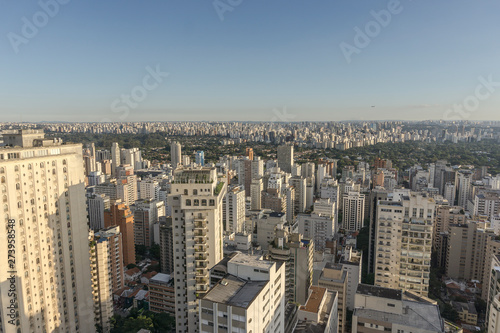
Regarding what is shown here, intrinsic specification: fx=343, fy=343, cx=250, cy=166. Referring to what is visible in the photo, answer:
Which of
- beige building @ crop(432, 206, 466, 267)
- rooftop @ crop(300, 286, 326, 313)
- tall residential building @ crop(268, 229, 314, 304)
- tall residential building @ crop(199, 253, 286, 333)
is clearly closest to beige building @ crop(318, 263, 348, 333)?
tall residential building @ crop(268, 229, 314, 304)

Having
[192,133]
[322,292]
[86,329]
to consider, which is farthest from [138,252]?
[192,133]

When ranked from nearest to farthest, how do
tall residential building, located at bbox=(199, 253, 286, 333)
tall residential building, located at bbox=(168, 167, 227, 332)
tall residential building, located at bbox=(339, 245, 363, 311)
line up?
tall residential building, located at bbox=(199, 253, 286, 333) → tall residential building, located at bbox=(168, 167, 227, 332) → tall residential building, located at bbox=(339, 245, 363, 311)

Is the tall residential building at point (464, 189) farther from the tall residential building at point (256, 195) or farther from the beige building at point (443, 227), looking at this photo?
the tall residential building at point (256, 195)

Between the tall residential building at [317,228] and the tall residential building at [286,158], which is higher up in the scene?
the tall residential building at [286,158]

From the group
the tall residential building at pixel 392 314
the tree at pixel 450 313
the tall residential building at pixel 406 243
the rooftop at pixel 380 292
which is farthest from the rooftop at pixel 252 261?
the tree at pixel 450 313

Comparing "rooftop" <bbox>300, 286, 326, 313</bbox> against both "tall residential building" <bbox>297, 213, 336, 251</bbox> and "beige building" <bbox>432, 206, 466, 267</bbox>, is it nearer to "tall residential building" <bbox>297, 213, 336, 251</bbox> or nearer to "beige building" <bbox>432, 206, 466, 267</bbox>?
"tall residential building" <bbox>297, 213, 336, 251</bbox>

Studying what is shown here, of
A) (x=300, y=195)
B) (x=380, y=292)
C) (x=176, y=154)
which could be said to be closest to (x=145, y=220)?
(x=300, y=195)

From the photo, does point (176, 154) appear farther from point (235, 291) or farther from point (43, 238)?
point (235, 291)
